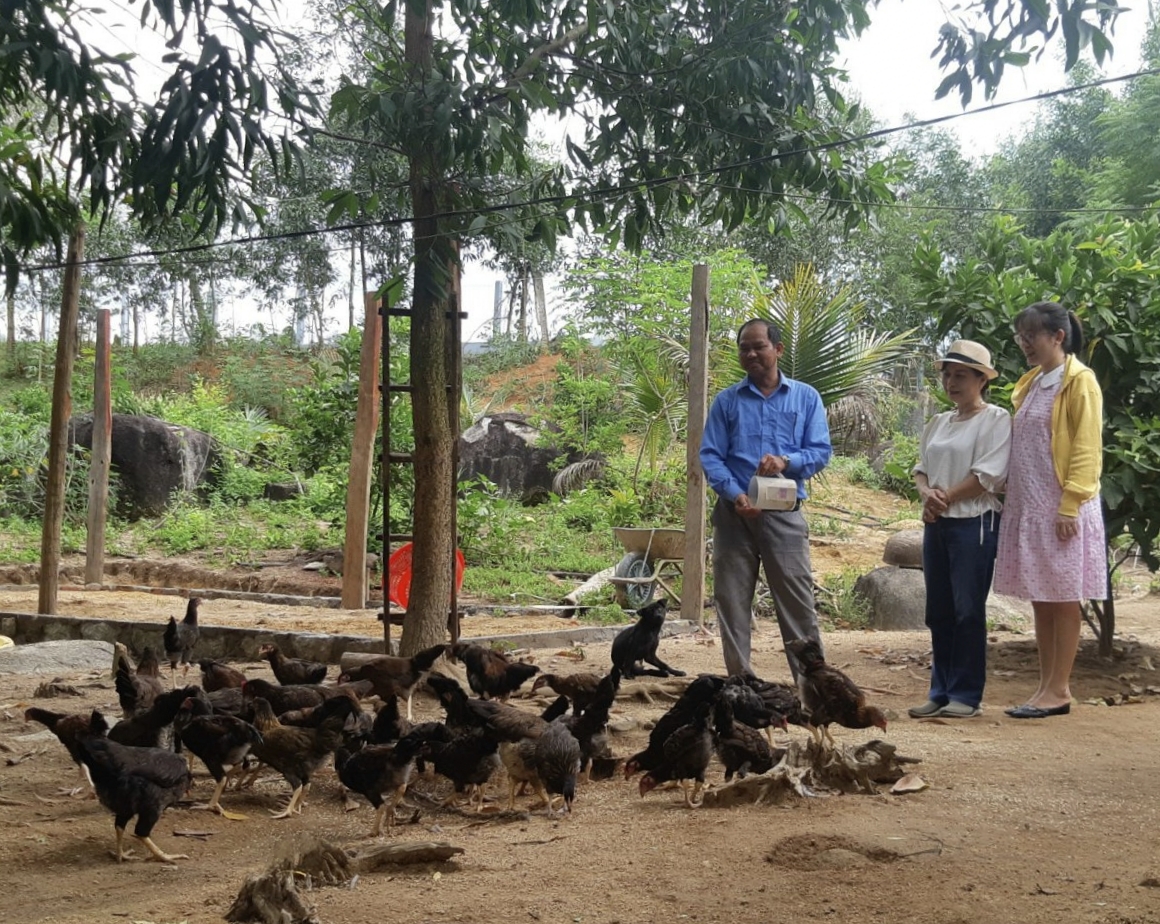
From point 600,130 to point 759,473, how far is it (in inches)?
94.2

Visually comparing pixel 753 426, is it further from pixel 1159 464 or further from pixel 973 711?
pixel 1159 464

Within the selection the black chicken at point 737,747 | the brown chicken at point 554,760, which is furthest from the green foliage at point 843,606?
the brown chicken at point 554,760

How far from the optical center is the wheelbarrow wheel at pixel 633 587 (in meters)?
11.9

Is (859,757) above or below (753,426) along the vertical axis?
below

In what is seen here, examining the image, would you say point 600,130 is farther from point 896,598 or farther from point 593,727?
point 896,598

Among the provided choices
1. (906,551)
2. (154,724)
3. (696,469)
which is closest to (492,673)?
(154,724)

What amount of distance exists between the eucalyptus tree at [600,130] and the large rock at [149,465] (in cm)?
1334

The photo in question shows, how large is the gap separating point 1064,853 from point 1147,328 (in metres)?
4.50

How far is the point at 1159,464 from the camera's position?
7.16 meters

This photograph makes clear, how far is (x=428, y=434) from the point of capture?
7.22 meters

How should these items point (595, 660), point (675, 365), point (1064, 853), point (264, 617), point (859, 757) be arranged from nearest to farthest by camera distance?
point (1064, 853), point (859, 757), point (595, 660), point (264, 617), point (675, 365)

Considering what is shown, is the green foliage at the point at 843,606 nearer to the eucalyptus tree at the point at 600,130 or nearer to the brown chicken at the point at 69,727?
the eucalyptus tree at the point at 600,130

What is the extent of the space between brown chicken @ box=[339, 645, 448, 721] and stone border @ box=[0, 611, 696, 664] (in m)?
1.98

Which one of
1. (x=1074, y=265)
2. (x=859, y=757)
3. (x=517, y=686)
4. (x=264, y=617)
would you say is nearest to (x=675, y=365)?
(x=264, y=617)
